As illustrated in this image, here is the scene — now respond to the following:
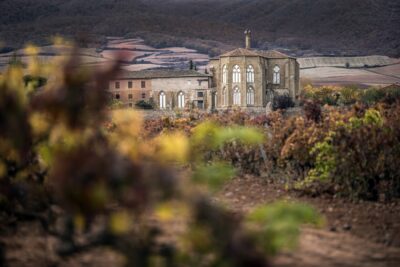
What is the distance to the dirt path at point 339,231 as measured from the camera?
688cm

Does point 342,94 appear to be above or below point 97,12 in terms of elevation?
below

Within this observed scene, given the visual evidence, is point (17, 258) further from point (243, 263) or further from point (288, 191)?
point (288, 191)

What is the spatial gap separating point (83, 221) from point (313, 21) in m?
96.3

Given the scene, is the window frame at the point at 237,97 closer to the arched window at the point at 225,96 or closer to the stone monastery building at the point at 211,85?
the stone monastery building at the point at 211,85

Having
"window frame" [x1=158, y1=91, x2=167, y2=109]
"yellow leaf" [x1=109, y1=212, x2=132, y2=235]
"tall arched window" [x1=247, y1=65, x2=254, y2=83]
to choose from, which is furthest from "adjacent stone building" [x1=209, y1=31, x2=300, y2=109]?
"yellow leaf" [x1=109, y1=212, x2=132, y2=235]

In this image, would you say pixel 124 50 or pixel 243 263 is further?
pixel 124 50

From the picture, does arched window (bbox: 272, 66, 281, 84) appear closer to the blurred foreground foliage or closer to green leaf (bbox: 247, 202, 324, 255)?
the blurred foreground foliage

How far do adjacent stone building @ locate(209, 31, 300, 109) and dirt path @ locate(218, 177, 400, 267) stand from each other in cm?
5820

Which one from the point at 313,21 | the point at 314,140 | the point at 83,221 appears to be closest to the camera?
the point at 83,221

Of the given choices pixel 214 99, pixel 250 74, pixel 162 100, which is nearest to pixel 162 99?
pixel 162 100

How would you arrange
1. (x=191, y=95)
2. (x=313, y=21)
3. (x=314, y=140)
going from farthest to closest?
(x=313, y=21) → (x=191, y=95) → (x=314, y=140)

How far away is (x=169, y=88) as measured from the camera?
71.7 m

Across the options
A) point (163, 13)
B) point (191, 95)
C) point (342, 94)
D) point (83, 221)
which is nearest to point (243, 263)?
point (83, 221)

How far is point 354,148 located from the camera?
485 inches
